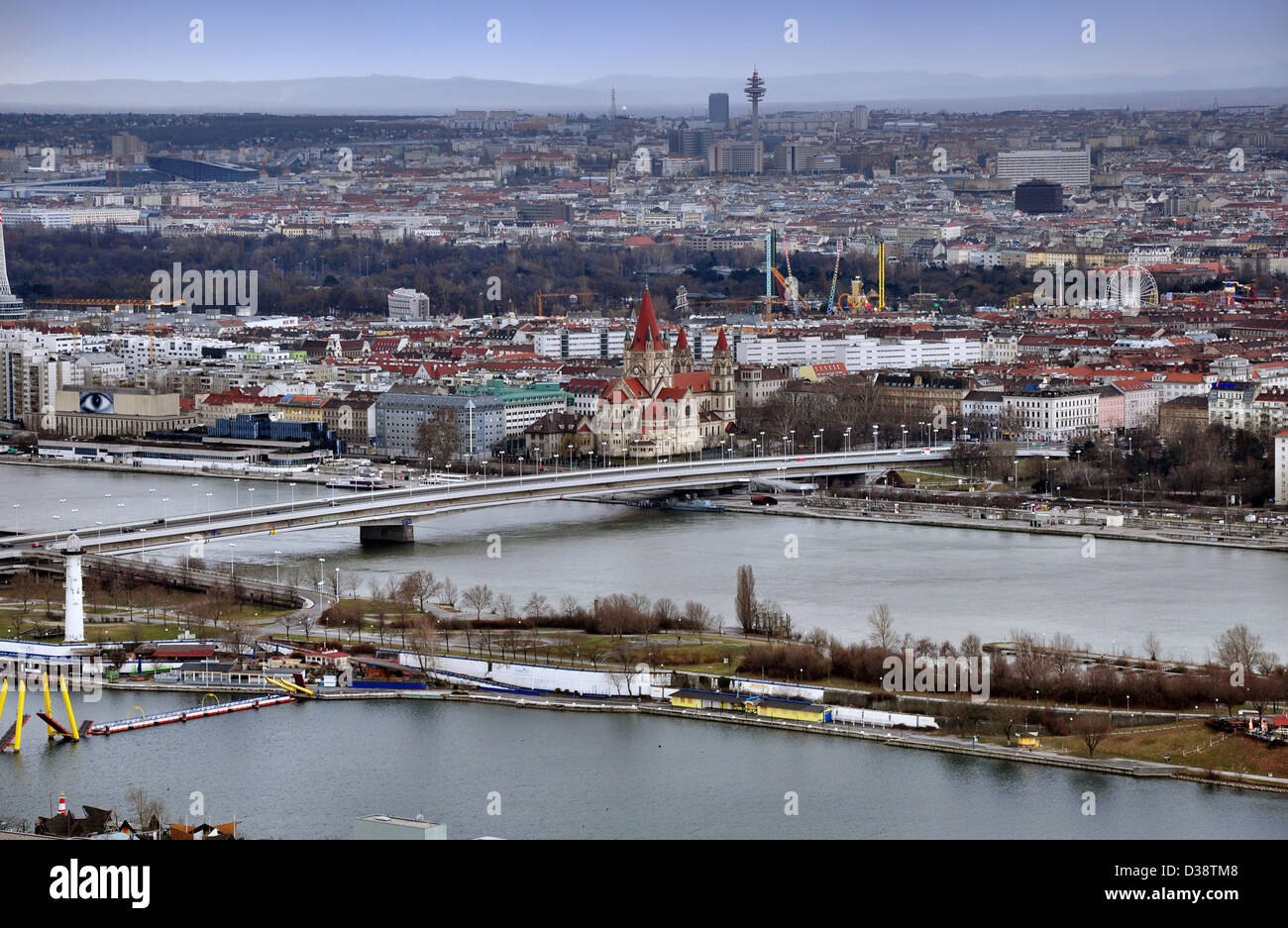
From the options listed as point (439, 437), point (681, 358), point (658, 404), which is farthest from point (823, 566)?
point (681, 358)

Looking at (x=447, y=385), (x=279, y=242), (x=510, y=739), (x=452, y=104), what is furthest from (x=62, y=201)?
(x=510, y=739)

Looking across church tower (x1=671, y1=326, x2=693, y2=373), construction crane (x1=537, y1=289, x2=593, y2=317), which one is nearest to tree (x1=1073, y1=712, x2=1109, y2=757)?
church tower (x1=671, y1=326, x2=693, y2=373)

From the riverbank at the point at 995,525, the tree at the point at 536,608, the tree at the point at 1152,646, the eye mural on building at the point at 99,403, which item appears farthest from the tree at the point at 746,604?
the eye mural on building at the point at 99,403

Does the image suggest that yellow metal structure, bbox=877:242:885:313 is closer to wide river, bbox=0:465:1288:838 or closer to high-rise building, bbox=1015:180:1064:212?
high-rise building, bbox=1015:180:1064:212

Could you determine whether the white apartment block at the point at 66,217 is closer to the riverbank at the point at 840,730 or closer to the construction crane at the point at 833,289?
the construction crane at the point at 833,289

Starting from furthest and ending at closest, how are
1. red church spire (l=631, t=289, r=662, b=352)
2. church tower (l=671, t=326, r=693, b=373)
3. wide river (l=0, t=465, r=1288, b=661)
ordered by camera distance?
church tower (l=671, t=326, r=693, b=373) < red church spire (l=631, t=289, r=662, b=352) < wide river (l=0, t=465, r=1288, b=661)

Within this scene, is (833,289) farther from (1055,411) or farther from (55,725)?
(55,725)
